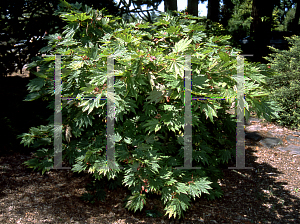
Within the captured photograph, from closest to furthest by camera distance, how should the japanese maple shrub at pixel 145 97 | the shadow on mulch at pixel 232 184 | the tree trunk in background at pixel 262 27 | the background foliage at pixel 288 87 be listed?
the japanese maple shrub at pixel 145 97 → the shadow on mulch at pixel 232 184 → the background foliage at pixel 288 87 → the tree trunk in background at pixel 262 27

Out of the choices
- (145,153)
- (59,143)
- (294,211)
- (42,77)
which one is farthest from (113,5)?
(294,211)

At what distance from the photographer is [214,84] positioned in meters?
2.37

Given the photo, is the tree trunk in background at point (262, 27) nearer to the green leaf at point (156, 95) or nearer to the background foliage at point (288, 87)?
the background foliage at point (288, 87)

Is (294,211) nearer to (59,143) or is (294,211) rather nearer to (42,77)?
(59,143)

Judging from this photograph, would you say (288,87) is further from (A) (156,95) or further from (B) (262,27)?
Answer: (A) (156,95)

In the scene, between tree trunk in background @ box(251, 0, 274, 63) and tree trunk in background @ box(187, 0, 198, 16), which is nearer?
tree trunk in background @ box(187, 0, 198, 16)

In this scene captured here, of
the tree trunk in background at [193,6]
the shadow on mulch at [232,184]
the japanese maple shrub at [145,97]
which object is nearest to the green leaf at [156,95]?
the japanese maple shrub at [145,97]

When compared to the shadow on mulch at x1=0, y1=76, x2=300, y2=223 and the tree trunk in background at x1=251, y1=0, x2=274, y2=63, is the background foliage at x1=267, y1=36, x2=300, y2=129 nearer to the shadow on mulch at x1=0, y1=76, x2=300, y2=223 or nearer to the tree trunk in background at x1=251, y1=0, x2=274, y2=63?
the shadow on mulch at x1=0, y1=76, x2=300, y2=223

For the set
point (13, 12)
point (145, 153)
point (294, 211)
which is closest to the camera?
point (145, 153)

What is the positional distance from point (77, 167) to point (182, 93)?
142 cm

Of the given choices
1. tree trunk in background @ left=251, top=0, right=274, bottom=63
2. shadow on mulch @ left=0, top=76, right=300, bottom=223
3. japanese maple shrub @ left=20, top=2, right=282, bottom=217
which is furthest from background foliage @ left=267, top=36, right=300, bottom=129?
japanese maple shrub @ left=20, top=2, right=282, bottom=217

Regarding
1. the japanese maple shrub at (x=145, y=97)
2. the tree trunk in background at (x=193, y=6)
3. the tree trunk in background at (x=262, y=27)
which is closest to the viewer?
the japanese maple shrub at (x=145, y=97)

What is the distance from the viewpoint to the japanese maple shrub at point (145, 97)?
2275 mm

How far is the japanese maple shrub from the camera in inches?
89.6
